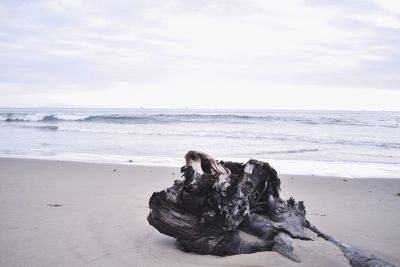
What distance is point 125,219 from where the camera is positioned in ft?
16.0

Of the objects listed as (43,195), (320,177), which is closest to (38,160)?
(43,195)

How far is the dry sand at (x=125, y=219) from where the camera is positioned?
3420 millimetres

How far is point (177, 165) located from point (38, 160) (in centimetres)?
394

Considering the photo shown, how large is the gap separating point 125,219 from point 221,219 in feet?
6.02

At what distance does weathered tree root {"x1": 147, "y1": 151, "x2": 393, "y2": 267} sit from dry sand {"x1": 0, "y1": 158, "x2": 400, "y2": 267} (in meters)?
0.11

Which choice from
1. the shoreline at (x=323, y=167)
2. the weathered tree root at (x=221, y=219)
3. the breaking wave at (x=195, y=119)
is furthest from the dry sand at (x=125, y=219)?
the breaking wave at (x=195, y=119)

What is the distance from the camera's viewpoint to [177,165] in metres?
10.3

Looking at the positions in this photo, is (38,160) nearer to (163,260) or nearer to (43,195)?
(43,195)

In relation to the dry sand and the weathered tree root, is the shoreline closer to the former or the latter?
the dry sand

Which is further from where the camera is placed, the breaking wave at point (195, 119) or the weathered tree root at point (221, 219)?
the breaking wave at point (195, 119)

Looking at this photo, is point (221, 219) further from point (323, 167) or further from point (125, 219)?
point (323, 167)

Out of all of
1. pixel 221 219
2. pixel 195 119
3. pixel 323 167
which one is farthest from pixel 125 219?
pixel 195 119

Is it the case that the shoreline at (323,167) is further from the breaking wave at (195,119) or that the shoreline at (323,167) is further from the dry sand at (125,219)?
the breaking wave at (195,119)

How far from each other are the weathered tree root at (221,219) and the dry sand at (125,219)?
0.11m
